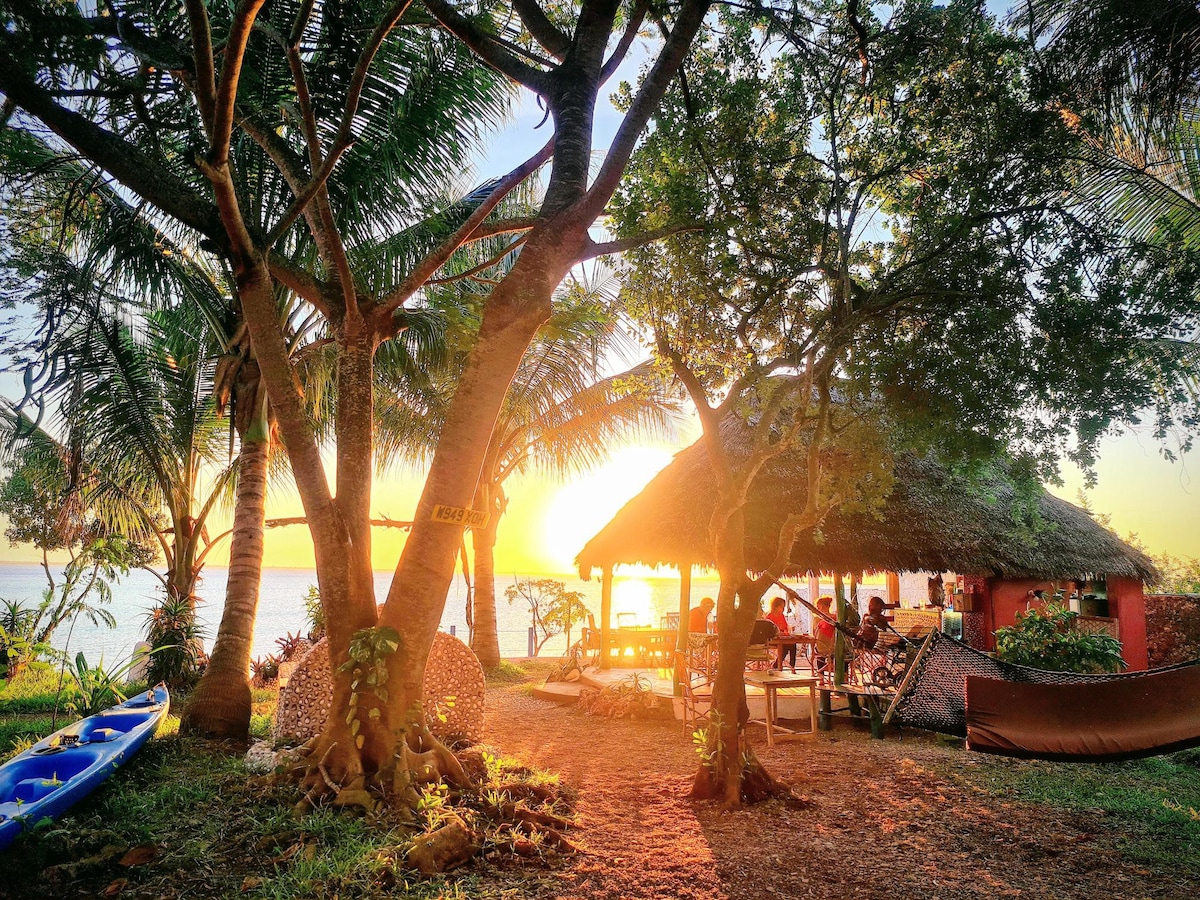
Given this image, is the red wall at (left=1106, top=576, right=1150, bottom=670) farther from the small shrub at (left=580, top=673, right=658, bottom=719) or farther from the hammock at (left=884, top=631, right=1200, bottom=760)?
the small shrub at (left=580, top=673, right=658, bottom=719)

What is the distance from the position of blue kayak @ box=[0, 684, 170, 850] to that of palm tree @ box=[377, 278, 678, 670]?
6.83m

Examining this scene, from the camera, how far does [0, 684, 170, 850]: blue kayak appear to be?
11.1 feet

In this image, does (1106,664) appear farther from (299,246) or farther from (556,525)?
(556,525)

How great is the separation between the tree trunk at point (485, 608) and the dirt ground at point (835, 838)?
5964mm

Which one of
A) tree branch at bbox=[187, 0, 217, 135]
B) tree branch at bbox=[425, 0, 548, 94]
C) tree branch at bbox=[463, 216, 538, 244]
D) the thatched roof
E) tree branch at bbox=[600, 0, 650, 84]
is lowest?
the thatched roof

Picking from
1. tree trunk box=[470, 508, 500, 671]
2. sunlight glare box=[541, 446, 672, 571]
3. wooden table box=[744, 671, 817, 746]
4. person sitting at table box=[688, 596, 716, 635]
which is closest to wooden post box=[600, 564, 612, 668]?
sunlight glare box=[541, 446, 672, 571]

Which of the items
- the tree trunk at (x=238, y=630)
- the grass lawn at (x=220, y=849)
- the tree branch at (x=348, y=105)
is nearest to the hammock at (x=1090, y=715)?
the grass lawn at (x=220, y=849)

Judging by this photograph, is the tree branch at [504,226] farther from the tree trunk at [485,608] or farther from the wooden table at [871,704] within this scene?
the tree trunk at [485,608]

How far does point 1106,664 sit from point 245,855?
8.17 m

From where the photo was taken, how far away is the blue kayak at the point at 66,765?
11.1 ft

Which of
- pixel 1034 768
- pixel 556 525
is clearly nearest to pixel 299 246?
pixel 1034 768

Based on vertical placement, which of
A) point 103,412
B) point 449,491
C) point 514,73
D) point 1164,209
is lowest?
point 449,491

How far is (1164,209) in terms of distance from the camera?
789 centimetres

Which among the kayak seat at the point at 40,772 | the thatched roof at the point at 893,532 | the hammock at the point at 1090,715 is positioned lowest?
the kayak seat at the point at 40,772
